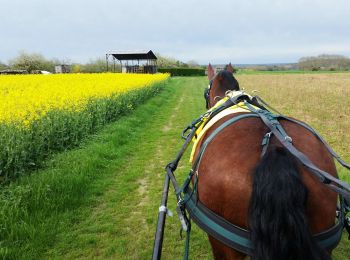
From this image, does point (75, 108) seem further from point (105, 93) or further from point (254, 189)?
point (254, 189)

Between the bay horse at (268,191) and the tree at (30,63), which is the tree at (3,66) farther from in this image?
the bay horse at (268,191)

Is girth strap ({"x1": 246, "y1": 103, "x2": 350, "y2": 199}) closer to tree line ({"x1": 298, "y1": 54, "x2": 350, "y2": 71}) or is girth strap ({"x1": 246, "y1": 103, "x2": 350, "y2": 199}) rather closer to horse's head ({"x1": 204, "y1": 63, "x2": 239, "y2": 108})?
horse's head ({"x1": 204, "y1": 63, "x2": 239, "y2": 108})

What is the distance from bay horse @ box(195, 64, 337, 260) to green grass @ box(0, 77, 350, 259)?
6.64 ft

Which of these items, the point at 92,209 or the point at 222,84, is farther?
the point at 92,209

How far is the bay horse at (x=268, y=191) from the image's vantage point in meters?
1.77

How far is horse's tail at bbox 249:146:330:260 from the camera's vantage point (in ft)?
5.77

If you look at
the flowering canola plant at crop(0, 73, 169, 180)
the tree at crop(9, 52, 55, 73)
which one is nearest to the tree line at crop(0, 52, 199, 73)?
the tree at crop(9, 52, 55, 73)

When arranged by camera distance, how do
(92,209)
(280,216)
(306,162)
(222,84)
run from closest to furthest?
1. (280,216)
2. (306,162)
3. (222,84)
4. (92,209)

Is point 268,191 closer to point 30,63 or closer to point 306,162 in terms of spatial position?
point 306,162

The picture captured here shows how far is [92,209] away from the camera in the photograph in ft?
16.7

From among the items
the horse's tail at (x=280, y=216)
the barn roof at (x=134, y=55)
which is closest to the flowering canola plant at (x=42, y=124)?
the horse's tail at (x=280, y=216)

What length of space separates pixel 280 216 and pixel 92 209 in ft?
12.5

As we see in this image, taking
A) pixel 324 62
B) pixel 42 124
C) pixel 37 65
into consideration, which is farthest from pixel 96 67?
pixel 324 62

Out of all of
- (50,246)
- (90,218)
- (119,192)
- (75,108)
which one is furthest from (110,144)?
(50,246)
